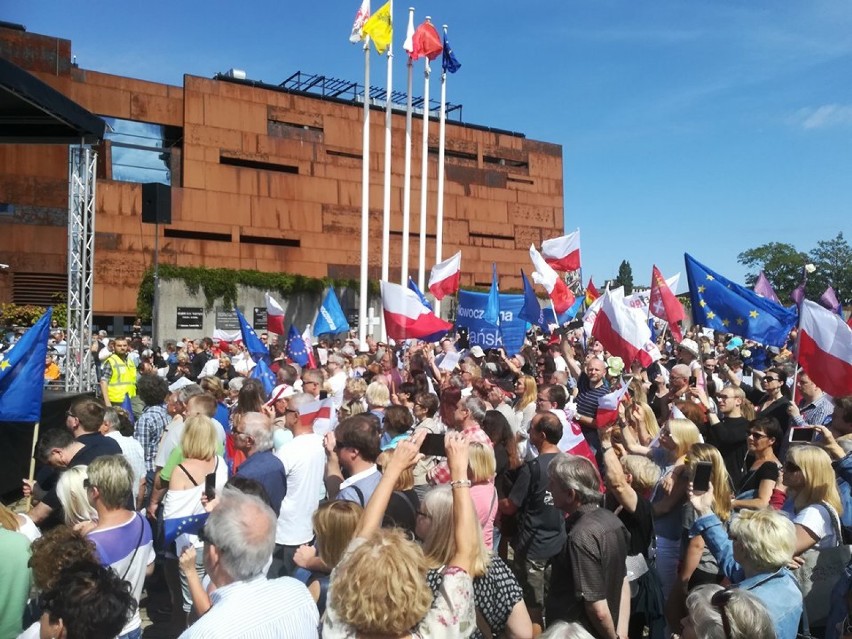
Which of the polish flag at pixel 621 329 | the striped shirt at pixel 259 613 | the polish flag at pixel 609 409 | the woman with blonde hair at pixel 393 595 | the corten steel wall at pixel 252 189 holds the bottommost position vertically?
the striped shirt at pixel 259 613

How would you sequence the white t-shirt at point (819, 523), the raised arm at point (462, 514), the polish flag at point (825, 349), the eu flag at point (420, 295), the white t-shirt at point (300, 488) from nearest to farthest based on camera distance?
the raised arm at point (462, 514) → the white t-shirt at point (819, 523) → the white t-shirt at point (300, 488) → the polish flag at point (825, 349) → the eu flag at point (420, 295)

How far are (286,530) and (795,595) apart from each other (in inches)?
127

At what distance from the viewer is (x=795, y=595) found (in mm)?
3469

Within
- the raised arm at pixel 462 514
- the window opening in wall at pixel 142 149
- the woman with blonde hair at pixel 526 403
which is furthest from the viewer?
the window opening in wall at pixel 142 149

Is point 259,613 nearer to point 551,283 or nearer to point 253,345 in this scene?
point 253,345

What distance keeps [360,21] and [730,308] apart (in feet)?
63.6

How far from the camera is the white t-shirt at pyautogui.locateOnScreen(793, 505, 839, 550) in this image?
4.21m

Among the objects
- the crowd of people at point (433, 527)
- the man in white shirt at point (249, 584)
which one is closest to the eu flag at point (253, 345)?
the crowd of people at point (433, 527)

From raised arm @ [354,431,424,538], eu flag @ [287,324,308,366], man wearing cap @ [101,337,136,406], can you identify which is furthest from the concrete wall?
raised arm @ [354,431,424,538]

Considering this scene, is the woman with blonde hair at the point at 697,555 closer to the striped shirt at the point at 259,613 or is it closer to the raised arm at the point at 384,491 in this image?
the raised arm at the point at 384,491

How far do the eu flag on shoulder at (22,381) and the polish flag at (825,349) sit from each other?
716 cm

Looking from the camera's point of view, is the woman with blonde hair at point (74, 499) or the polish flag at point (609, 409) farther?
the polish flag at point (609, 409)

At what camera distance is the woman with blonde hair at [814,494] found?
13.9 feet

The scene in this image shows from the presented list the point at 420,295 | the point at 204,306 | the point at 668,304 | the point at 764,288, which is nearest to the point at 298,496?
the point at 668,304
